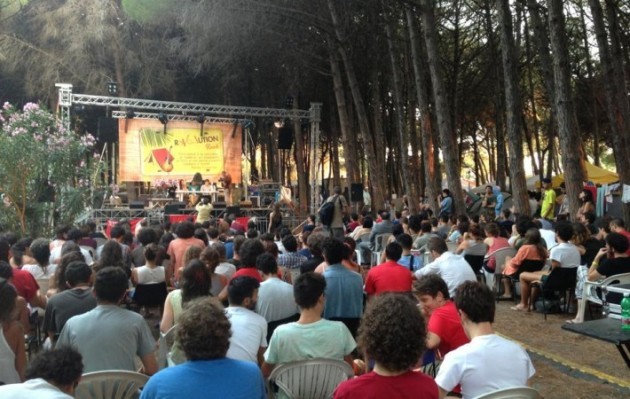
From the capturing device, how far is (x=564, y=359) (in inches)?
216

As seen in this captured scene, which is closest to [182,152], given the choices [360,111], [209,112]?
[209,112]

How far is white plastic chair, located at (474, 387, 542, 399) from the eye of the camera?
100 inches

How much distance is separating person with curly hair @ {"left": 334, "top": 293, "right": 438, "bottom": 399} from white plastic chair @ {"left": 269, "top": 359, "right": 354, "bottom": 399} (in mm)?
776

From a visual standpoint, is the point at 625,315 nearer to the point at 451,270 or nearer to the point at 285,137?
the point at 451,270

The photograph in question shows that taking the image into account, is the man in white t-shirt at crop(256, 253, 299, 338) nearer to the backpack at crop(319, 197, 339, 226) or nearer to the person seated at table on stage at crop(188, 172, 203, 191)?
the backpack at crop(319, 197, 339, 226)

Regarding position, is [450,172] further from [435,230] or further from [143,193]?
[143,193]

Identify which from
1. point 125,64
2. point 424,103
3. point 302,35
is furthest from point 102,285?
point 125,64

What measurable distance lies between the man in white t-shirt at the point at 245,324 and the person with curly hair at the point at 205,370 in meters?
0.90

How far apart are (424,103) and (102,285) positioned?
39.5ft

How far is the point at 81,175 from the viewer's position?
42.7ft

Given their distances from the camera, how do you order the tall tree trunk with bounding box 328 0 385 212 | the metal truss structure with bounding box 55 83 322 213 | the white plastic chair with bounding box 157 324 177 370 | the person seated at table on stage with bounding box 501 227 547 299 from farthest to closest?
1. the metal truss structure with bounding box 55 83 322 213
2. the tall tree trunk with bounding box 328 0 385 212
3. the person seated at table on stage with bounding box 501 227 547 299
4. the white plastic chair with bounding box 157 324 177 370

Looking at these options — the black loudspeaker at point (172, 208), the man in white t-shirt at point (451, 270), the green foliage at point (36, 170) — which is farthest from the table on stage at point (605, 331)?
the black loudspeaker at point (172, 208)

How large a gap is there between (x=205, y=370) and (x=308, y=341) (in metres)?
0.97

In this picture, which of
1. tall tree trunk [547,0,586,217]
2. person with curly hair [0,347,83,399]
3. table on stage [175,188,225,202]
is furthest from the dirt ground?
table on stage [175,188,225,202]
